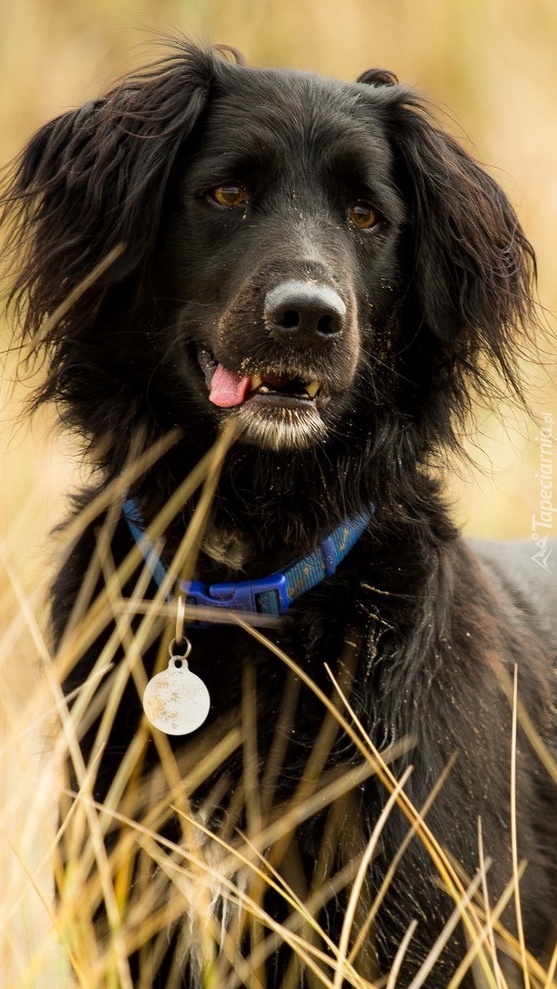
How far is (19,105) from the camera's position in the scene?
7.29 m

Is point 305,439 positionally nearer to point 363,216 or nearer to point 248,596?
point 248,596

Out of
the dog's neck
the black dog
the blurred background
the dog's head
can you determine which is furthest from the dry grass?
the blurred background

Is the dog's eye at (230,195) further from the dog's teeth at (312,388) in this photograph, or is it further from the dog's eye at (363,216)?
the dog's teeth at (312,388)

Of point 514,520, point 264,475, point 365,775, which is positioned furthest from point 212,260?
point 514,520

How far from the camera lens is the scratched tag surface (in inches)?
114

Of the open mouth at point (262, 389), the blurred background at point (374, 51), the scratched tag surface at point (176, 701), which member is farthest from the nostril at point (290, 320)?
the blurred background at point (374, 51)

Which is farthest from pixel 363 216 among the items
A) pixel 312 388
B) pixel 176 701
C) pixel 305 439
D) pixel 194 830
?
pixel 194 830

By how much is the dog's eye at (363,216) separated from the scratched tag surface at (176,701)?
4.01 ft

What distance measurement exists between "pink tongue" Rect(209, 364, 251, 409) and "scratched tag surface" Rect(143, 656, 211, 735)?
2.08ft

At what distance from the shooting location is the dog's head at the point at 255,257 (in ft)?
10.0

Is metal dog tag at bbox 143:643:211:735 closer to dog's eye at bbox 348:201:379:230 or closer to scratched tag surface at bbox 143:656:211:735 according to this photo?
scratched tag surface at bbox 143:656:211:735

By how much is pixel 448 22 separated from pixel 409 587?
18.1ft

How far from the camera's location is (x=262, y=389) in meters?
3.05

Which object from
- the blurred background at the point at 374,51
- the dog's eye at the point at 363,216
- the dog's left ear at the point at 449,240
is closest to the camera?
the dog's eye at the point at 363,216
